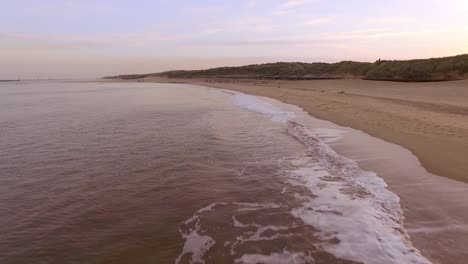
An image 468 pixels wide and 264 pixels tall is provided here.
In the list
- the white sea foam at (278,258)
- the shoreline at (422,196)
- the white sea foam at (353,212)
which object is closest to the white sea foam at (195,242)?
the white sea foam at (278,258)

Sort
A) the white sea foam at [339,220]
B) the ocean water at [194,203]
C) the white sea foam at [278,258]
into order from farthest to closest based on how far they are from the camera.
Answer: the ocean water at [194,203] < the white sea foam at [339,220] < the white sea foam at [278,258]

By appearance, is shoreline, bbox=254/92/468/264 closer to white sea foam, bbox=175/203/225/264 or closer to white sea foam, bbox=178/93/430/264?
white sea foam, bbox=178/93/430/264

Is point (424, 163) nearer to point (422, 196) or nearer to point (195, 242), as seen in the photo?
point (422, 196)

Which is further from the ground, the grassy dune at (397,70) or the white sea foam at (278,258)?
the grassy dune at (397,70)

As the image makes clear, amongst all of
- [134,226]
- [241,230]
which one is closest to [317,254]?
[241,230]

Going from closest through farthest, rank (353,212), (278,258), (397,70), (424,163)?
(278,258) < (353,212) < (424,163) < (397,70)

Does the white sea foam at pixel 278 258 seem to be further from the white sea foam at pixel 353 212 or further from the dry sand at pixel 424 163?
the dry sand at pixel 424 163

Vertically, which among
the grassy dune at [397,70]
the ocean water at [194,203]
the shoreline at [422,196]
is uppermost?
the grassy dune at [397,70]

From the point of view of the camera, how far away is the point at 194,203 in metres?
5.94

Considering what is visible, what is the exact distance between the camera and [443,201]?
18.7 ft

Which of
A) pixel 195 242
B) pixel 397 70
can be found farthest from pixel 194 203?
pixel 397 70

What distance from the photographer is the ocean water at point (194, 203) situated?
4379 mm

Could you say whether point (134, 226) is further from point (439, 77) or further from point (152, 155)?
point (439, 77)

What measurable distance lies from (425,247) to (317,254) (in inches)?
45.2
